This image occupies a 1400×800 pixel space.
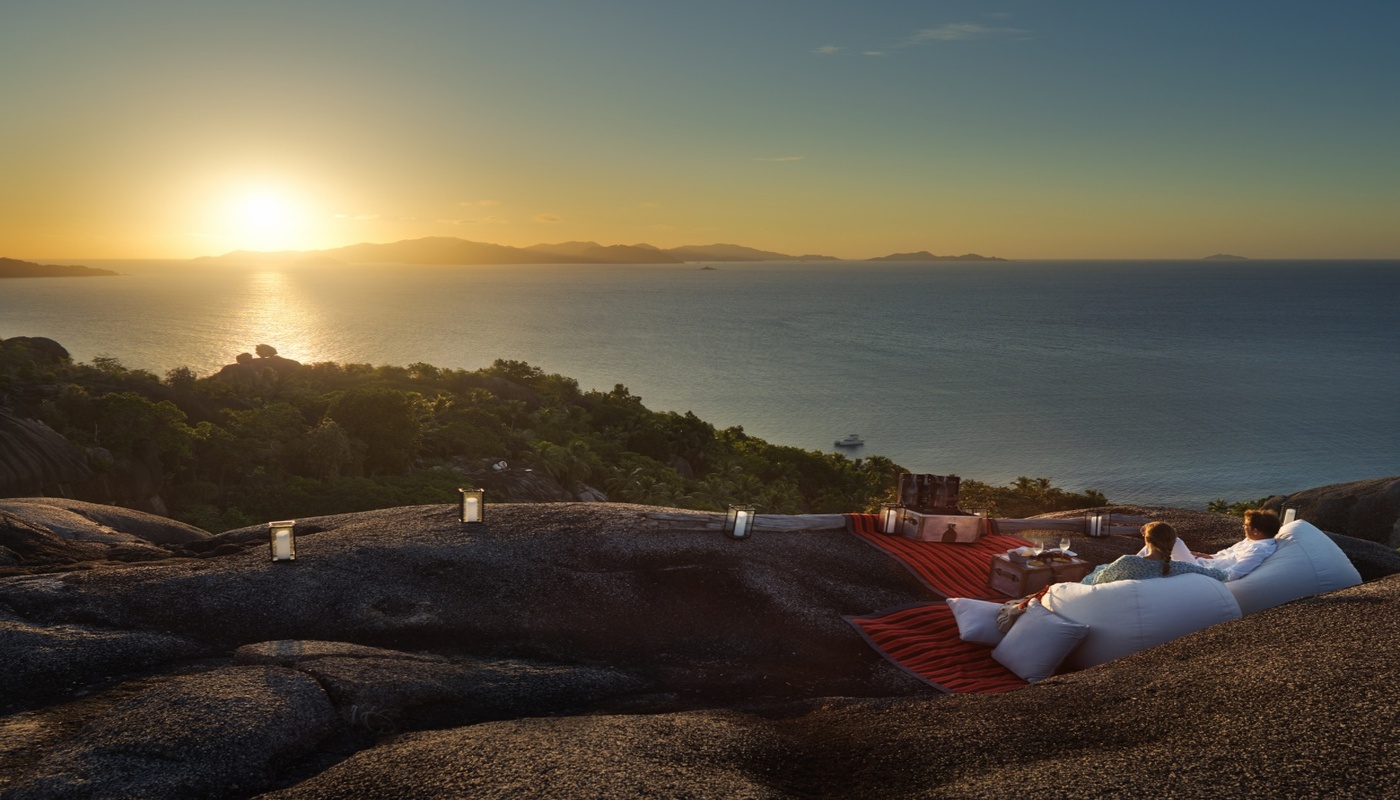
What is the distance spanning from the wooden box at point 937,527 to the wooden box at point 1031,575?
1.68 m

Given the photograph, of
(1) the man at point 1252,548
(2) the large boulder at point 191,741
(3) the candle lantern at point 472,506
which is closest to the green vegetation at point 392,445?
(1) the man at point 1252,548

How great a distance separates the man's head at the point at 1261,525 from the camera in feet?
33.4

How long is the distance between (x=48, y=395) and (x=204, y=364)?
85665 mm

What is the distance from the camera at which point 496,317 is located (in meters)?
166

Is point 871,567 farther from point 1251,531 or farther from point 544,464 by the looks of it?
point 544,464

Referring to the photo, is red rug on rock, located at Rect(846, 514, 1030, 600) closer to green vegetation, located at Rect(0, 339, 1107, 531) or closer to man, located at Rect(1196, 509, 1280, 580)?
man, located at Rect(1196, 509, 1280, 580)

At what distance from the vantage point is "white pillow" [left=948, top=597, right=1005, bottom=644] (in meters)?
9.17

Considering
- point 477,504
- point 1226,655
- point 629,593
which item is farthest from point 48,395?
point 1226,655

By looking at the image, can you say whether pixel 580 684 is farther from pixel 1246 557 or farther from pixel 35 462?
pixel 35 462

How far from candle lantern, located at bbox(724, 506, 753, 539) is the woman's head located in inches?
203

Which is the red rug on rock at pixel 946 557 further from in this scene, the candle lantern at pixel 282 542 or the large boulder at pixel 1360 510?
the large boulder at pixel 1360 510

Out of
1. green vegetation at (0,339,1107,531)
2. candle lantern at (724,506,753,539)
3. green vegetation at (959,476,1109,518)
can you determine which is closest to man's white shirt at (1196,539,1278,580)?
candle lantern at (724,506,753,539)

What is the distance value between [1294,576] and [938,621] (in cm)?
375

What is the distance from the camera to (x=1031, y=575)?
10969mm
